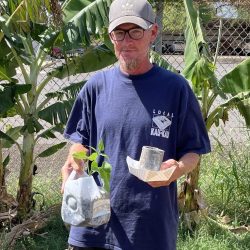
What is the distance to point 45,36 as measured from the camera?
460cm

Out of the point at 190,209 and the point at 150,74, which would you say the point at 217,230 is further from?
the point at 150,74

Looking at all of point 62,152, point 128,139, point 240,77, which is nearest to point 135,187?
point 128,139

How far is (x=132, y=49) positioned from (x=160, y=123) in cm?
35

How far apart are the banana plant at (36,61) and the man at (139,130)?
5.51 feet

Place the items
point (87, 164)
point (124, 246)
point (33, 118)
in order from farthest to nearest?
point (33, 118) → point (87, 164) → point (124, 246)

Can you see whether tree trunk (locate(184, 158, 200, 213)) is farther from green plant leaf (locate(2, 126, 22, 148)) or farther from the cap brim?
the cap brim

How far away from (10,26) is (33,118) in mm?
816

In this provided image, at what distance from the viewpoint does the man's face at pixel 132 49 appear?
8.21 ft

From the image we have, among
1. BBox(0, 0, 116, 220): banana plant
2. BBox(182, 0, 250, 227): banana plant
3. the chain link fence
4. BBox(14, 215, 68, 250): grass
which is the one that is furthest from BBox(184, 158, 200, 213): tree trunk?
BBox(0, 0, 116, 220): banana plant

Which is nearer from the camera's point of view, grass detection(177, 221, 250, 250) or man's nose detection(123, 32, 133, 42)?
man's nose detection(123, 32, 133, 42)

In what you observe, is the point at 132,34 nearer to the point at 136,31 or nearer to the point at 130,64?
the point at 136,31

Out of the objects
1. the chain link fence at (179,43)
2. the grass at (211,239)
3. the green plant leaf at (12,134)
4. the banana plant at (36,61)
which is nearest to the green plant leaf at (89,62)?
the banana plant at (36,61)

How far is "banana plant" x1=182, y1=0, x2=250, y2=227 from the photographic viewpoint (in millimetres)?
4449

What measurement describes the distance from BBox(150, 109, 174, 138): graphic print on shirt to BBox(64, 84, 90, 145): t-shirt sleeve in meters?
0.37
